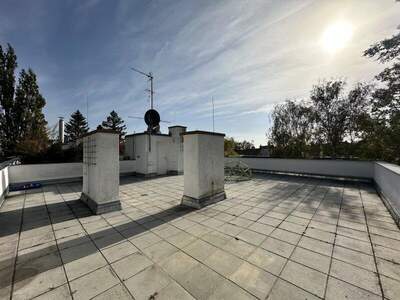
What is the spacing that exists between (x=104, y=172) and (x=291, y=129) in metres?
11.8

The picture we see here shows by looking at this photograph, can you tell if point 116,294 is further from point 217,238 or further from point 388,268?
point 388,268

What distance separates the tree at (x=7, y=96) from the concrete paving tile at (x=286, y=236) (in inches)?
667

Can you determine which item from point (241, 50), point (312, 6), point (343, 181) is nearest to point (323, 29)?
point (312, 6)

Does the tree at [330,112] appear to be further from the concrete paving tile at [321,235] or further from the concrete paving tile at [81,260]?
the concrete paving tile at [81,260]

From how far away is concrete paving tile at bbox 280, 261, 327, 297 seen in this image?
1660 millimetres

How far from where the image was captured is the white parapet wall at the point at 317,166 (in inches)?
280

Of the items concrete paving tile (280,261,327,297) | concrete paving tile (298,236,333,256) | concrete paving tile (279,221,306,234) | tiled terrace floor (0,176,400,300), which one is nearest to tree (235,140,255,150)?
tiled terrace floor (0,176,400,300)

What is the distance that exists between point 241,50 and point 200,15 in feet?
5.51

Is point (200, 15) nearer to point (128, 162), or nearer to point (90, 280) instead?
point (90, 280)

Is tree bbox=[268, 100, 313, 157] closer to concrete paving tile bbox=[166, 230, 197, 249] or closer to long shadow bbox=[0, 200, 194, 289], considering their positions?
long shadow bbox=[0, 200, 194, 289]

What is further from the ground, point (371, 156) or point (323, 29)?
point (323, 29)

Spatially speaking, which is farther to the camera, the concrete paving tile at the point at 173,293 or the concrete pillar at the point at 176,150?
the concrete pillar at the point at 176,150

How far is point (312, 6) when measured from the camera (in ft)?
14.0

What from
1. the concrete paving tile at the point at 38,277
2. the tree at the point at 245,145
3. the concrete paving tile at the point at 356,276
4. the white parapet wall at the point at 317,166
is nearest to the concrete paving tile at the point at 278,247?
the concrete paving tile at the point at 356,276
